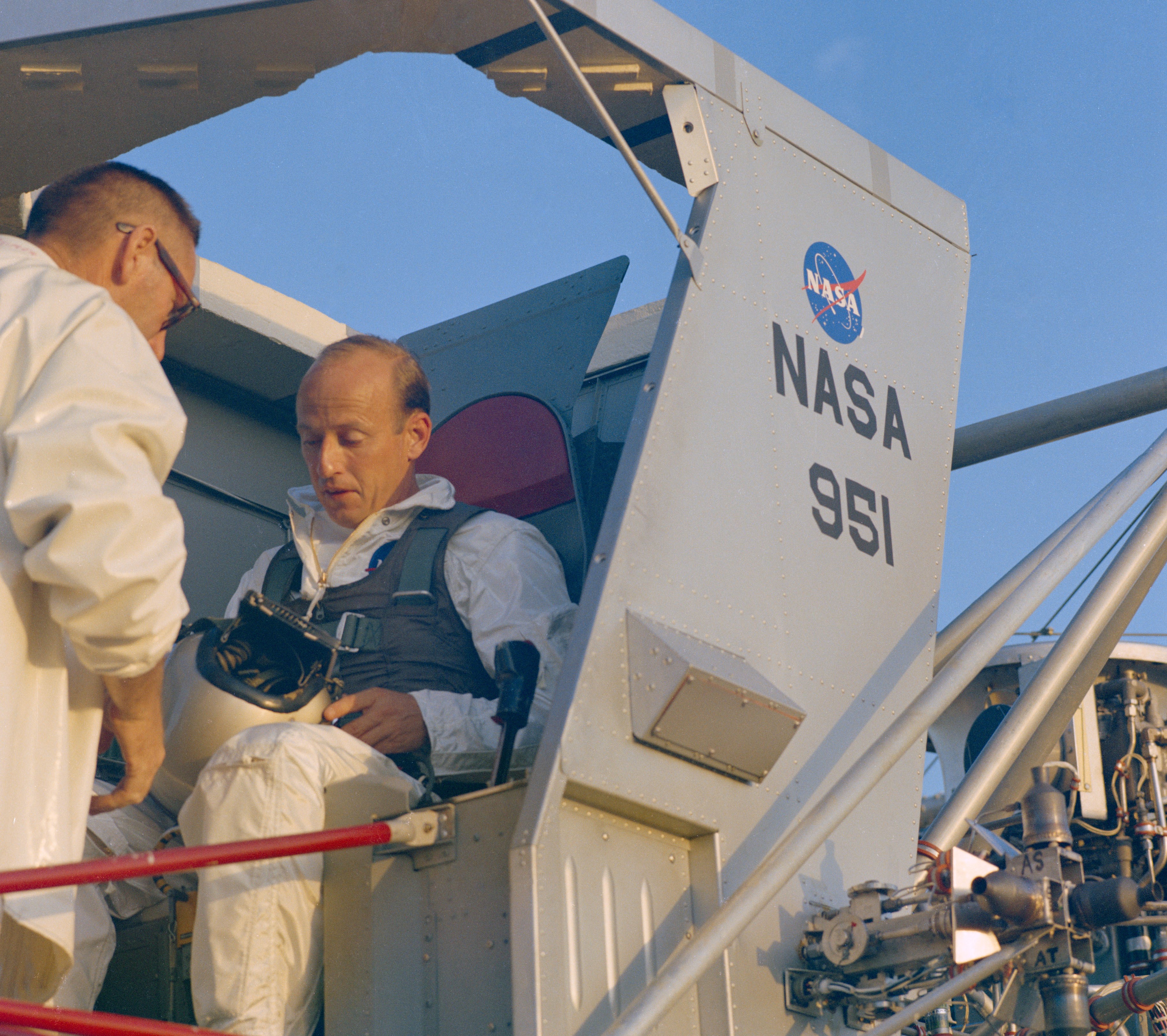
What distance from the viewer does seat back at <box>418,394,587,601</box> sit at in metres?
4.75

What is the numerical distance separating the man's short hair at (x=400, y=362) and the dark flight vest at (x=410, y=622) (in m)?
0.42

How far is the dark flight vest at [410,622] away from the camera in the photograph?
3980 millimetres

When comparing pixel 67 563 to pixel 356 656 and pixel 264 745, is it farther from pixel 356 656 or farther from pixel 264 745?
pixel 356 656

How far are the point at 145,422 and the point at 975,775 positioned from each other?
2.60m

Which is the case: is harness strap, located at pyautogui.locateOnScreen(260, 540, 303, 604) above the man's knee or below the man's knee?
above

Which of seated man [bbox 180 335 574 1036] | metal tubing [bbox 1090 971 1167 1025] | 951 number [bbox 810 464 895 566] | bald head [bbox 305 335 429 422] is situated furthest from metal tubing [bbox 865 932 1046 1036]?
bald head [bbox 305 335 429 422]

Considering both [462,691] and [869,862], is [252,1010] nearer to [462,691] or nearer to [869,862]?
[462,691]

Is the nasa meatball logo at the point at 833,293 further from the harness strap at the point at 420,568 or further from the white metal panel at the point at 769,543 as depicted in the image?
the harness strap at the point at 420,568

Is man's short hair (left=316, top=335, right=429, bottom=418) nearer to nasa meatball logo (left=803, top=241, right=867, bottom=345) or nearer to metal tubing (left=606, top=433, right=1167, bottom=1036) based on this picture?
nasa meatball logo (left=803, top=241, right=867, bottom=345)

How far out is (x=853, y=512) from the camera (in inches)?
166

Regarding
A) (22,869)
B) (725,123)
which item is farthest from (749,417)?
Result: (22,869)

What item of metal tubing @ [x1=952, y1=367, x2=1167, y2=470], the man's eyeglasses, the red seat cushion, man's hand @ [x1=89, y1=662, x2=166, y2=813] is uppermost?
metal tubing @ [x1=952, y1=367, x2=1167, y2=470]

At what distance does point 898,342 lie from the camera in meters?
4.54

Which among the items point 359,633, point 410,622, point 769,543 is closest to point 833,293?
point 769,543
